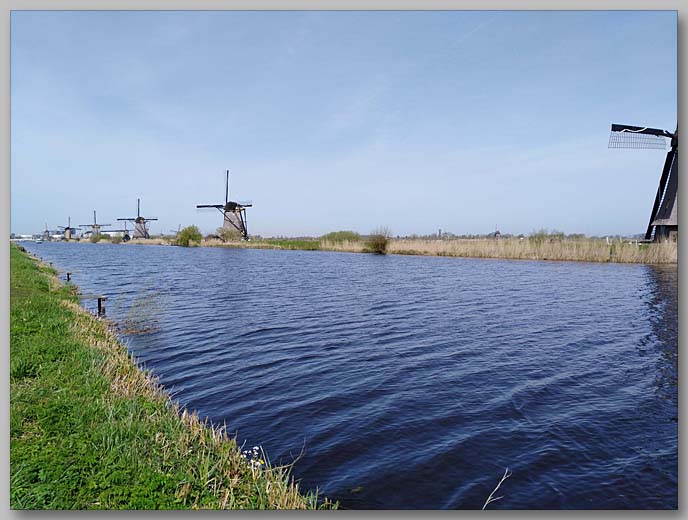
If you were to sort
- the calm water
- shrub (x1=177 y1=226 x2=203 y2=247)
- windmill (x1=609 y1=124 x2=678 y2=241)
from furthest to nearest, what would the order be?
shrub (x1=177 y1=226 x2=203 y2=247), windmill (x1=609 y1=124 x2=678 y2=241), the calm water

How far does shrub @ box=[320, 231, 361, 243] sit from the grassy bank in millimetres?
37743

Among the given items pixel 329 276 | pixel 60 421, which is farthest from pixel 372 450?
pixel 329 276

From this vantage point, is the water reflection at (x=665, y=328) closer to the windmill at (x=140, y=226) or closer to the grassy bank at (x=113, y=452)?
the grassy bank at (x=113, y=452)

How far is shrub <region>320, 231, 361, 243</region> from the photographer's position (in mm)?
42194

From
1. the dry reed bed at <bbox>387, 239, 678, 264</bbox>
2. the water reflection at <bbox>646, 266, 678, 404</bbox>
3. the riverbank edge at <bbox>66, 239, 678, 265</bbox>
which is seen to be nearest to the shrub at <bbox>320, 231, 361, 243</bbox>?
the riverbank edge at <bbox>66, 239, 678, 265</bbox>

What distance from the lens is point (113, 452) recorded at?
2.85 meters

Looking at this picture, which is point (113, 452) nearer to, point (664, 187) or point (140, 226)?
point (664, 187)

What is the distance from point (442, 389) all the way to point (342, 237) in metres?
39.0

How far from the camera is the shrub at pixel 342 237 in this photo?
1661 inches

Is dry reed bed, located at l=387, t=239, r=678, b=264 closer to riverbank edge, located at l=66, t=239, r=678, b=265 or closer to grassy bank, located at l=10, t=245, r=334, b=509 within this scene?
riverbank edge, located at l=66, t=239, r=678, b=265

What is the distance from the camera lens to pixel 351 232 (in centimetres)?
4281

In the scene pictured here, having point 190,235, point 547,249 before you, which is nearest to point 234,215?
point 190,235

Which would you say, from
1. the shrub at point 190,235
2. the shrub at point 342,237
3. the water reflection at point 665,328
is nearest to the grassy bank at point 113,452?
the water reflection at point 665,328

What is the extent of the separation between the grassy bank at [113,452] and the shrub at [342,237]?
37743 millimetres
